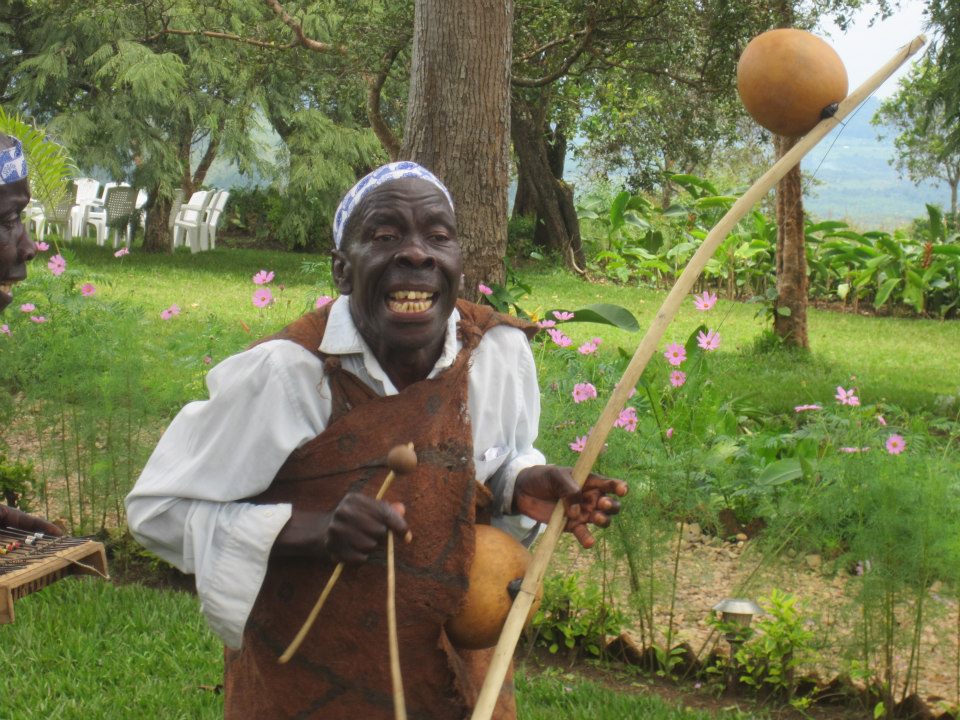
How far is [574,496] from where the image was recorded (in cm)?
230

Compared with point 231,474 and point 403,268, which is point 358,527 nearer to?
point 231,474

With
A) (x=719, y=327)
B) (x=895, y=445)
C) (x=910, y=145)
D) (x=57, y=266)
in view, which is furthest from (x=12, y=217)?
(x=910, y=145)

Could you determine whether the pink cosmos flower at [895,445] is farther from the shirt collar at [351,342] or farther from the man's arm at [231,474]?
the man's arm at [231,474]

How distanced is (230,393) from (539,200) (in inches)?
740

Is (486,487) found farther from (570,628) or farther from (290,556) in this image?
(570,628)

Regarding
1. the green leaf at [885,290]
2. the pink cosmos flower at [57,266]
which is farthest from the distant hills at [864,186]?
the pink cosmos flower at [57,266]

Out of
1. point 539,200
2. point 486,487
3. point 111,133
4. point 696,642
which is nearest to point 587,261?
point 539,200

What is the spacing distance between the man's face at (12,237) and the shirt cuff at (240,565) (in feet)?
3.39

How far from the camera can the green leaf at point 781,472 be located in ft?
17.0

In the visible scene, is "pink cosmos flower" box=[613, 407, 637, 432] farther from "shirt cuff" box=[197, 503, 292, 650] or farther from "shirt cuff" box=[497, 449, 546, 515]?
"shirt cuff" box=[197, 503, 292, 650]

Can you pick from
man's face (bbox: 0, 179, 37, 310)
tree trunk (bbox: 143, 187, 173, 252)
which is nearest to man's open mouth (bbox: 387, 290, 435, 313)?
man's face (bbox: 0, 179, 37, 310)

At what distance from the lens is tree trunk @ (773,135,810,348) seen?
1058 cm

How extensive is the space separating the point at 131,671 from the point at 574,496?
2848mm

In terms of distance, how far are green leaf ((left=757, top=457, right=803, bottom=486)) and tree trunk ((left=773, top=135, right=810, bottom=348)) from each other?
16.6ft
